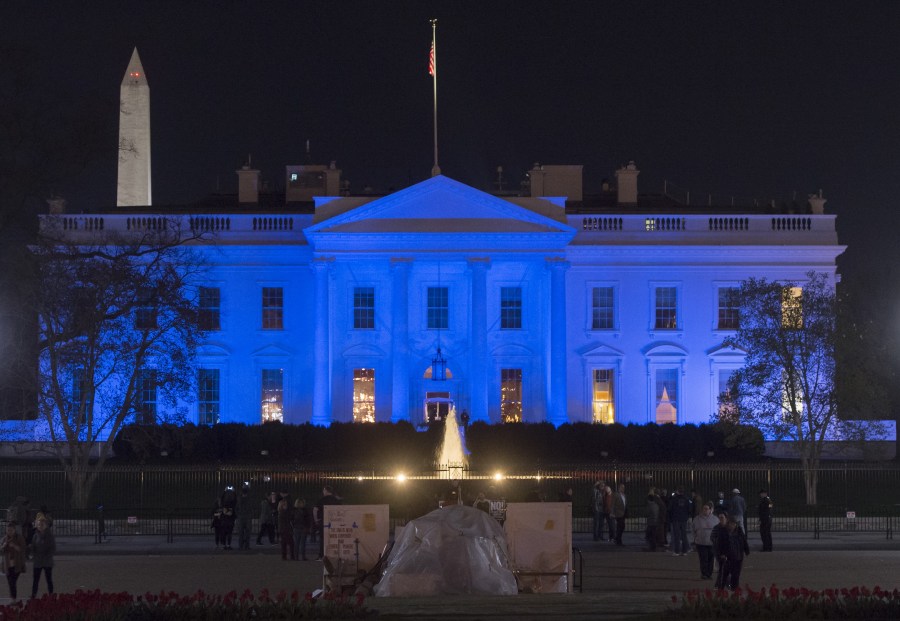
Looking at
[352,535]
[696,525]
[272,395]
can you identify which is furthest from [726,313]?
[352,535]

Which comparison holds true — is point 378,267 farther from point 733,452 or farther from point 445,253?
point 733,452

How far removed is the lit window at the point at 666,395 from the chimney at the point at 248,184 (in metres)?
22.6

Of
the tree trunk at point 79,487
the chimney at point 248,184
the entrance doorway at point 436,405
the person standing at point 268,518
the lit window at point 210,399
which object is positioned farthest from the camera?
the chimney at point 248,184

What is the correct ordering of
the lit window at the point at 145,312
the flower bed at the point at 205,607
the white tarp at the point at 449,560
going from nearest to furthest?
the flower bed at the point at 205,607 < the white tarp at the point at 449,560 < the lit window at the point at 145,312

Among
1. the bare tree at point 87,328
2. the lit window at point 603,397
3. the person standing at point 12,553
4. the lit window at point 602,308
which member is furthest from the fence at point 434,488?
the lit window at point 602,308

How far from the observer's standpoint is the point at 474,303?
59250 millimetres

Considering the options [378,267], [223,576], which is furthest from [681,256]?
[223,576]

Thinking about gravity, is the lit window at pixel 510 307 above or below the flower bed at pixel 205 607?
above

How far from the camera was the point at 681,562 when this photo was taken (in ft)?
91.3

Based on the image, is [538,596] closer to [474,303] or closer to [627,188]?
[474,303]

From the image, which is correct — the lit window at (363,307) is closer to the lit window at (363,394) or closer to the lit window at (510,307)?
the lit window at (363,394)

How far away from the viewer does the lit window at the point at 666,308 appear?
63.4 meters

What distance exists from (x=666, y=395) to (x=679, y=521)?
112 feet

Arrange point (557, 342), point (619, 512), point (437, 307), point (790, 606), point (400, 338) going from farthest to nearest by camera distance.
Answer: point (437, 307) → point (557, 342) → point (400, 338) → point (619, 512) → point (790, 606)
